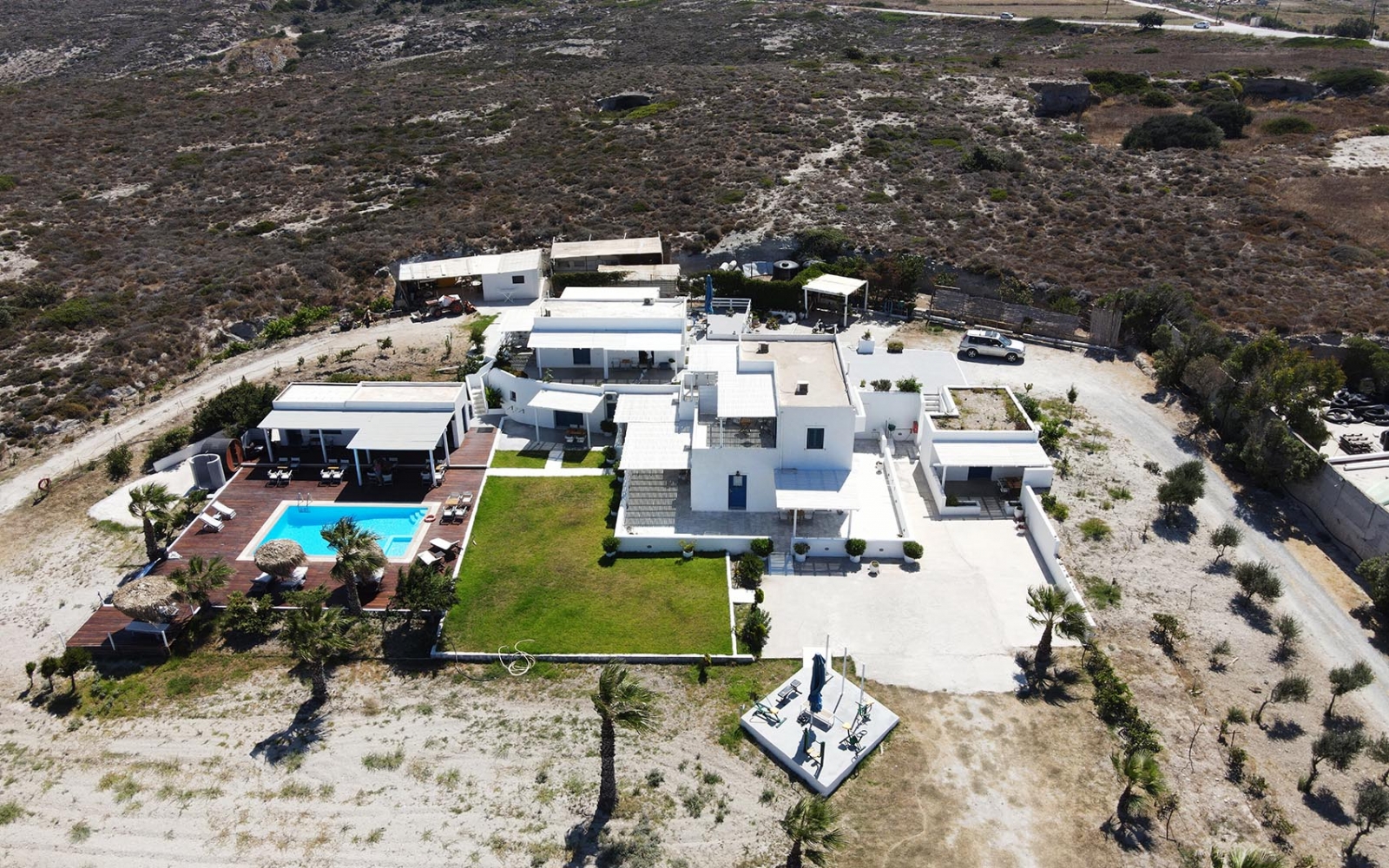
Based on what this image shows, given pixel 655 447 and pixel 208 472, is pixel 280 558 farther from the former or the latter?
pixel 655 447

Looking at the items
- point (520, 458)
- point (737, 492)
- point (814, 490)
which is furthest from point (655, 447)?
point (814, 490)

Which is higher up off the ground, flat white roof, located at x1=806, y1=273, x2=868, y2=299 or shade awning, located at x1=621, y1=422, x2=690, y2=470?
flat white roof, located at x1=806, y1=273, x2=868, y2=299

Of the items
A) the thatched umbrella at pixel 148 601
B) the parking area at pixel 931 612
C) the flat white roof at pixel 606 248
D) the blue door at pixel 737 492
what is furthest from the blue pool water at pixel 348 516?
the flat white roof at pixel 606 248

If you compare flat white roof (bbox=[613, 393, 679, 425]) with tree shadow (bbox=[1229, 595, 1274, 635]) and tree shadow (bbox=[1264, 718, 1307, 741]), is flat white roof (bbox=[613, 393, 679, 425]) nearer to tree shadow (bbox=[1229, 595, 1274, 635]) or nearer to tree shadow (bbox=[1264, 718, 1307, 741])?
tree shadow (bbox=[1229, 595, 1274, 635])

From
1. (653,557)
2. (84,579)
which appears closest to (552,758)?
(653,557)

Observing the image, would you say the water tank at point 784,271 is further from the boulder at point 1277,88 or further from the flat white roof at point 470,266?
the boulder at point 1277,88

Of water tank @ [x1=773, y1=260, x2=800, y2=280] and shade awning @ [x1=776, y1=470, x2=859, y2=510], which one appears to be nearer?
shade awning @ [x1=776, y1=470, x2=859, y2=510]

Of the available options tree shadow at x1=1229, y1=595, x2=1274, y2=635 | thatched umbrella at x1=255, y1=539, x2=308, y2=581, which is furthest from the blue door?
tree shadow at x1=1229, y1=595, x2=1274, y2=635
